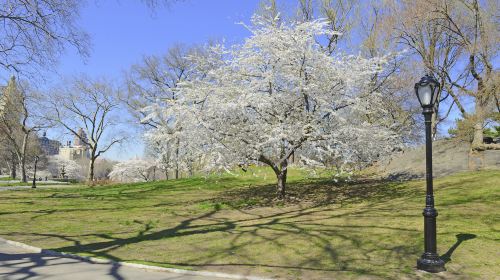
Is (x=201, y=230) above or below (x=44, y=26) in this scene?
below

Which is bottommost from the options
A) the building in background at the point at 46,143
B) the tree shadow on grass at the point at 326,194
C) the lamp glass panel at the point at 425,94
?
the tree shadow on grass at the point at 326,194

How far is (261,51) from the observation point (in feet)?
52.2

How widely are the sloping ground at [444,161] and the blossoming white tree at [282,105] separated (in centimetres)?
518

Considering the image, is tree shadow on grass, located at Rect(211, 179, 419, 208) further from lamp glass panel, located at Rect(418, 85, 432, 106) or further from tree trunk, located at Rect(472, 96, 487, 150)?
lamp glass panel, located at Rect(418, 85, 432, 106)

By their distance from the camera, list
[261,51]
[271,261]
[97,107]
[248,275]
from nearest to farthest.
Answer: [248,275] < [271,261] < [261,51] < [97,107]

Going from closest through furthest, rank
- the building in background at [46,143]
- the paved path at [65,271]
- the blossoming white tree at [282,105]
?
the paved path at [65,271] → the blossoming white tree at [282,105] → the building in background at [46,143]

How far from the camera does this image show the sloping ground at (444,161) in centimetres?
1928

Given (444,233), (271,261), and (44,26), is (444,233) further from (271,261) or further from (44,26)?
(44,26)

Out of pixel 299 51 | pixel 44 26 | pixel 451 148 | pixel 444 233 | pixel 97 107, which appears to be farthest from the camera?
pixel 97 107

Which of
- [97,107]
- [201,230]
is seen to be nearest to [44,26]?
[201,230]

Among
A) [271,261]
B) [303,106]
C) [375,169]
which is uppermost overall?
[303,106]

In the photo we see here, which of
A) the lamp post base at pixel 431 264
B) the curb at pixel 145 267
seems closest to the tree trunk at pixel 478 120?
the lamp post base at pixel 431 264

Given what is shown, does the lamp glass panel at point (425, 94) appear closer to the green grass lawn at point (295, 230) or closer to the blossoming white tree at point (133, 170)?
the green grass lawn at point (295, 230)

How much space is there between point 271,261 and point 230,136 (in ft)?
27.3
